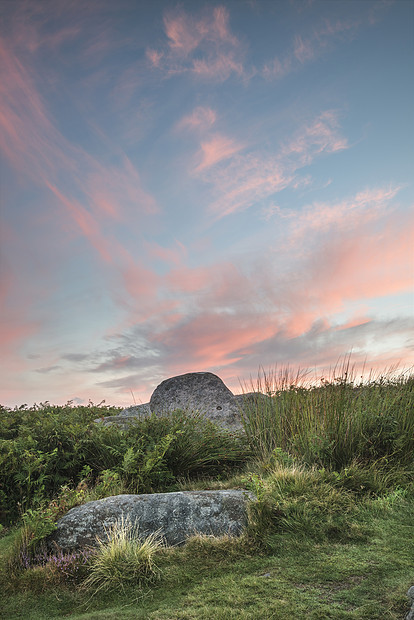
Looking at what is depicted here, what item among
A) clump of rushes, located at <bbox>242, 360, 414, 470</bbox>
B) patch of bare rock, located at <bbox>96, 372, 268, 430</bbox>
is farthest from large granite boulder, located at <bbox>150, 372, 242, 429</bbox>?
clump of rushes, located at <bbox>242, 360, 414, 470</bbox>

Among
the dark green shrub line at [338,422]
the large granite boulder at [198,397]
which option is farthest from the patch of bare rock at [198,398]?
the dark green shrub line at [338,422]

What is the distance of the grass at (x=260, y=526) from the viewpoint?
3980 millimetres

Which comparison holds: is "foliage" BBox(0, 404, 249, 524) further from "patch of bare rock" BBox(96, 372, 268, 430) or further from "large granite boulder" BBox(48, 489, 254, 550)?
"patch of bare rock" BBox(96, 372, 268, 430)

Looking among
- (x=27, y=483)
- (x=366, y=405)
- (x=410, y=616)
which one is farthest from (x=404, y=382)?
(x=27, y=483)

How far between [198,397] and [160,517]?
221 inches

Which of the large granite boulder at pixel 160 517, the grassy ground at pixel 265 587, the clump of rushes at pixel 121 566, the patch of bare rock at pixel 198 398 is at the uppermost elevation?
the patch of bare rock at pixel 198 398

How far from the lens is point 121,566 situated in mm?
4520

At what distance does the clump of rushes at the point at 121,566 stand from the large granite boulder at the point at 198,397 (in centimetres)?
562

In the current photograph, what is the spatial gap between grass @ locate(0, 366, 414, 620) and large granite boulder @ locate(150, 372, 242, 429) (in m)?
1.89

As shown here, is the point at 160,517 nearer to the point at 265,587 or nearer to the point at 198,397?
the point at 265,587

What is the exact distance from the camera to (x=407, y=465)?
706 cm

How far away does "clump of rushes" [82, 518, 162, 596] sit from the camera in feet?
14.5

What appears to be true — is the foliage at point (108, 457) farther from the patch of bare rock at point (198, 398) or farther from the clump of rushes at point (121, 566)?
the clump of rushes at point (121, 566)

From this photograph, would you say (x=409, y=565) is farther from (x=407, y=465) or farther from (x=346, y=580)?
(x=407, y=465)
